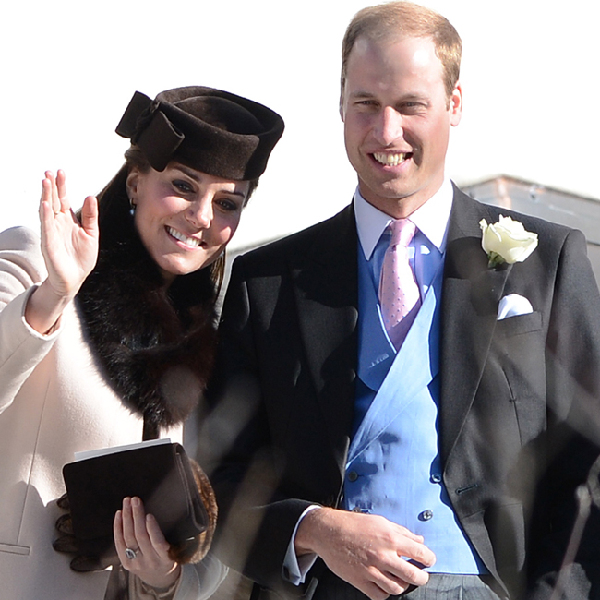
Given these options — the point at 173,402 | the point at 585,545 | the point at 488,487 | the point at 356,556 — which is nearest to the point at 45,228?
the point at 173,402

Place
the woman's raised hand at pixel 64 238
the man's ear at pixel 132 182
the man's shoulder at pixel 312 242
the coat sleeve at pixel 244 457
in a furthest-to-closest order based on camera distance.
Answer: the man's ear at pixel 132 182 → the man's shoulder at pixel 312 242 → the coat sleeve at pixel 244 457 → the woman's raised hand at pixel 64 238

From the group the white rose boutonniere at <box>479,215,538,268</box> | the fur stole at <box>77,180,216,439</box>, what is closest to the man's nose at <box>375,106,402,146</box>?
the white rose boutonniere at <box>479,215,538,268</box>

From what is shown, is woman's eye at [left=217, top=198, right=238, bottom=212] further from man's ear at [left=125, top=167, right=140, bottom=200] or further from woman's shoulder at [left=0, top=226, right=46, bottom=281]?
woman's shoulder at [left=0, top=226, right=46, bottom=281]

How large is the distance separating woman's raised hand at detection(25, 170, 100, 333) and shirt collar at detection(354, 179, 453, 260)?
606mm

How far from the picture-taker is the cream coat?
2.09 m

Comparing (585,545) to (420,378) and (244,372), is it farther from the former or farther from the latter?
(244,372)

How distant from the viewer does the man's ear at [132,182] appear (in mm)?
2434

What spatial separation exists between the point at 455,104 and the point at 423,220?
0.92 feet

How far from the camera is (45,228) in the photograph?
197 centimetres

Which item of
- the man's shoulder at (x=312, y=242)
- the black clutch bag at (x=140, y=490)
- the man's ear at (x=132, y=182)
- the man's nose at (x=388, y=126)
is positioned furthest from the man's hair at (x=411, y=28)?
the black clutch bag at (x=140, y=490)

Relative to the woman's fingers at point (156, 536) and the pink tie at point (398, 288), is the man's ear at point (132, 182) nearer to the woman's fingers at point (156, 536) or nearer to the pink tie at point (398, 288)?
the pink tie at point (398, 288)

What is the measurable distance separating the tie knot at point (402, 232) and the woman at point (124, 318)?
41cm

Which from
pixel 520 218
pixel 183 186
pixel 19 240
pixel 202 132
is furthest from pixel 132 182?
pixel 520 218

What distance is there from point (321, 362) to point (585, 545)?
25.8 inches
